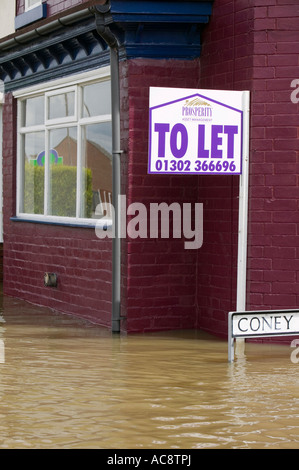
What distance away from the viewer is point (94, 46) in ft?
42.8

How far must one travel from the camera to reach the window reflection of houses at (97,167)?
1310cm

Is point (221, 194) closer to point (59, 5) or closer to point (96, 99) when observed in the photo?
point (96, 99)

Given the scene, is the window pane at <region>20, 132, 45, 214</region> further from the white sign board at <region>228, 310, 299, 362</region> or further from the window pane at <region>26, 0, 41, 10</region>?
the white sign board at <region>228, 310, 299, 362</region>

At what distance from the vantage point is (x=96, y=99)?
13.4 metres

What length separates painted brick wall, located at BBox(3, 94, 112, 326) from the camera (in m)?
13.1

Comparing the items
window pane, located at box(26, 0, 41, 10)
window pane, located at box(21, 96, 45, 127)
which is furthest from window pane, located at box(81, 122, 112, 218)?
window pane, located at box(26, 0, 41, 10)

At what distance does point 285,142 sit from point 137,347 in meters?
2.82

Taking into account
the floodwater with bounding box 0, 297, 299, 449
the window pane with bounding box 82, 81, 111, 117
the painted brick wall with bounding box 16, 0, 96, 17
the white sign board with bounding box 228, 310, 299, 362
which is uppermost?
the painted brick wall with bounding box 16, 0, 96, 17

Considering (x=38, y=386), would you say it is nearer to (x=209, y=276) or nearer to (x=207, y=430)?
(x=207, y=430)

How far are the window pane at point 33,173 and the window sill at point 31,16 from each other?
5.52 ft

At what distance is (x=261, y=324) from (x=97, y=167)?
4162 millimetres

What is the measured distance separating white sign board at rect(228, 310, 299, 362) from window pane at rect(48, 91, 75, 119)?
5.13 m

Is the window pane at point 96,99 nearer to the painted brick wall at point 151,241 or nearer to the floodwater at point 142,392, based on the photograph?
the painted brick wall at point 151,241
